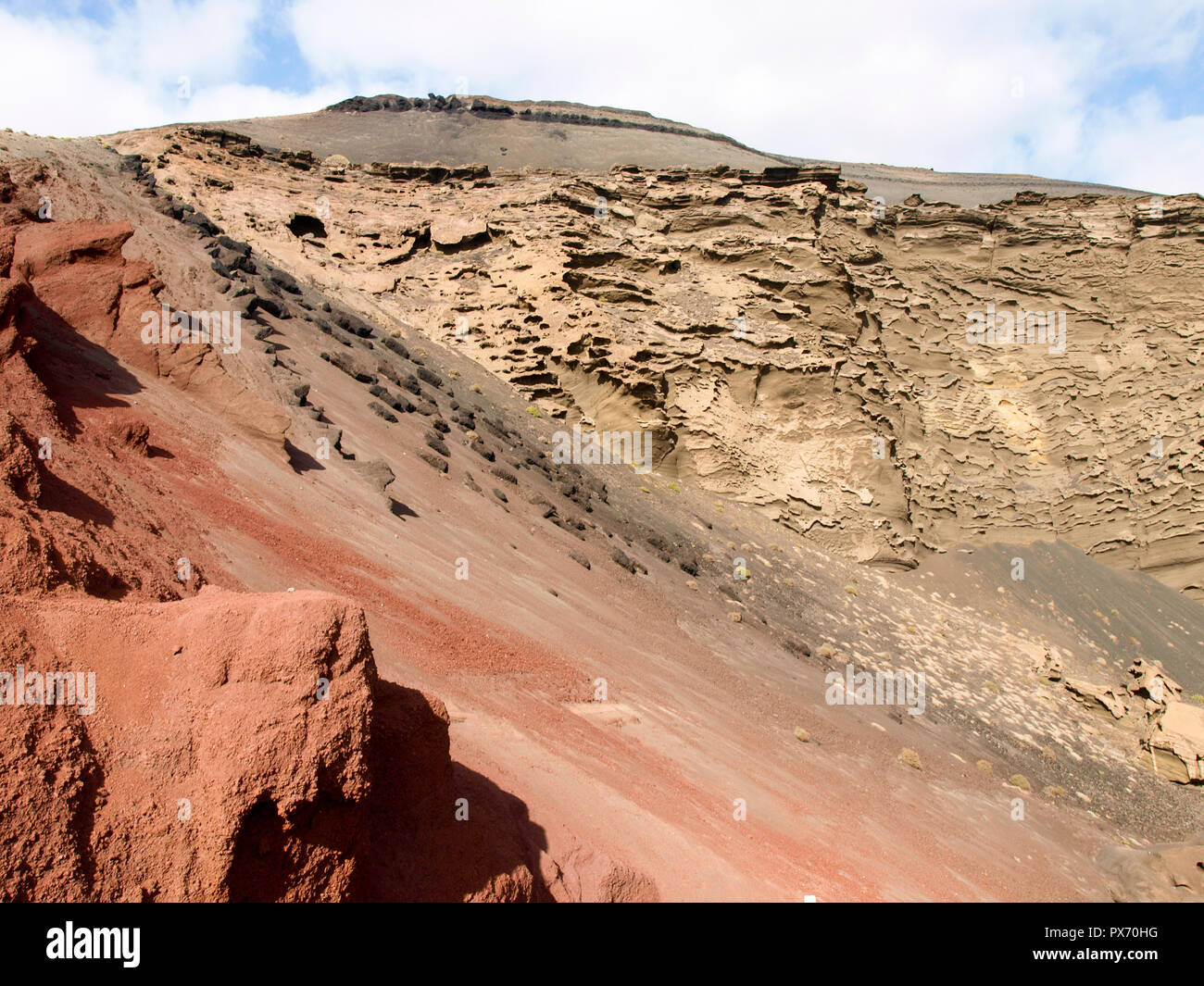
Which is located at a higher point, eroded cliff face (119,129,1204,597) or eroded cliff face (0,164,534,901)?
eroded cliff face (119,129,1204,597)

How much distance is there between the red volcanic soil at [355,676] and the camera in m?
3.19

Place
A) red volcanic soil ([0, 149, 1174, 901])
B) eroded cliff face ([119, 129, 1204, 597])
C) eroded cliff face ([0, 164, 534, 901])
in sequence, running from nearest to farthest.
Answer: eroded cliff face ([0, 164, 534, 901])
red volcanic soil ([0, 149, 1174, 901])
eroded cliff face ([119, 129, 1204, 597])

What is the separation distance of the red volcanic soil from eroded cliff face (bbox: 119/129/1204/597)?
4526 millimetres

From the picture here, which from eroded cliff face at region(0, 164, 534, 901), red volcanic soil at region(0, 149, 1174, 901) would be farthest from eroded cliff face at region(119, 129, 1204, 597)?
eroded cliff face at region(0, 164, 534, 901)

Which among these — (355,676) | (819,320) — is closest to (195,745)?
(355,676)

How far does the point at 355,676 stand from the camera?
11.4ft

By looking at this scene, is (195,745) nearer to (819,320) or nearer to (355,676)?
(355,676)

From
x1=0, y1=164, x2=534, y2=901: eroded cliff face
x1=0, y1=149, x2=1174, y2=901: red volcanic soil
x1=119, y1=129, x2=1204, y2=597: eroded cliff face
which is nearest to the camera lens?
x1=0, y1=164, x2=534, y2=901: eroded cliff face

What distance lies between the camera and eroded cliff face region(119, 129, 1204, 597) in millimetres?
20703

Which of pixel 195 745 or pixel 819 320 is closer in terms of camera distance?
pixel 195 745

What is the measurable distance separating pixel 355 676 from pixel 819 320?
842 inches

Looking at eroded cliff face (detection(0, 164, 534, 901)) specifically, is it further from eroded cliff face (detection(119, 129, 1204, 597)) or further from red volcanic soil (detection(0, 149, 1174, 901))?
eroded cliff face (detection(119, 129, 1204, 597))

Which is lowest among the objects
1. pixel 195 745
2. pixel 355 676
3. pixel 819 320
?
pixel 195 745

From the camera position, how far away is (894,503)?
21516 mm
